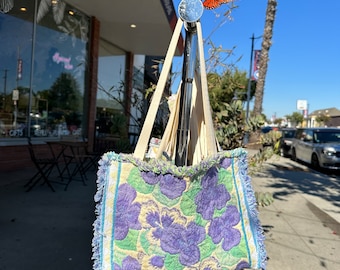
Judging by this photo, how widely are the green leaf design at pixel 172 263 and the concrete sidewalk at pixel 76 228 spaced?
1.72 m

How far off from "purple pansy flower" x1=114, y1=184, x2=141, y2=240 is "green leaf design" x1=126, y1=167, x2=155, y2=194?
25 mm

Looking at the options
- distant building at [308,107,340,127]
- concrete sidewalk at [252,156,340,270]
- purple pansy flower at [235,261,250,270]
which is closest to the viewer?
purple pansy flower at [235,261,250,270]

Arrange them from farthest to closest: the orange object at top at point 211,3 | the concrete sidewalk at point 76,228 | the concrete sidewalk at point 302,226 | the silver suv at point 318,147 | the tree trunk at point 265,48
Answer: the silver suv at point 318,147
the tree trunk at point 265,48
the concrete sidewalk at point 302,226
the orange object at top at point 211,3
the concrete sidewalk at point 76,228

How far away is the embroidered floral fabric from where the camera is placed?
1638 mm

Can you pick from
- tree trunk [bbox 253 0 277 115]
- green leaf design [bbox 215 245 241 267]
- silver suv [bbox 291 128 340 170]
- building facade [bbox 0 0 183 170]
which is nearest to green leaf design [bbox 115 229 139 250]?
green leaf design [bbox 215 245 241 267]

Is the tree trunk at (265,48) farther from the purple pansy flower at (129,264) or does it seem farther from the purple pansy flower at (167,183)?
the purple pansy flower at (129,264)

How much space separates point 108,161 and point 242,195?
0.75m

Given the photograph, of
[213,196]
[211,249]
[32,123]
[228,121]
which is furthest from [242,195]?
[32,123]

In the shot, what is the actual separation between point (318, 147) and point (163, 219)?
1291 centimetres

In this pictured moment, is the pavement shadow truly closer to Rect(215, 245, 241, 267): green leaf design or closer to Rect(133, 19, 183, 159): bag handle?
Rect(215, 245, 241, 267): green leaf design

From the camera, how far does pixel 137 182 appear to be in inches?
64.5

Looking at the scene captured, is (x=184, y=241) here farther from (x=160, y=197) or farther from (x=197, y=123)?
(x=197, y=123)

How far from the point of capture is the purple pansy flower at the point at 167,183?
164cm

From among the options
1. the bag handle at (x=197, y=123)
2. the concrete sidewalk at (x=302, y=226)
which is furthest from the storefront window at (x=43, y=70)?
the bag handle at (x=197, y=123)
